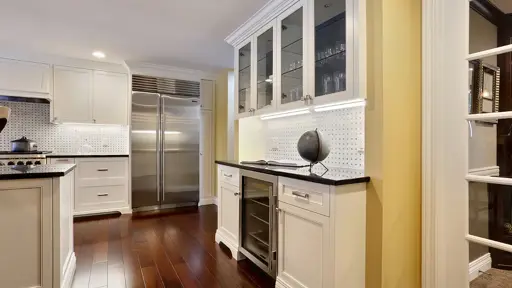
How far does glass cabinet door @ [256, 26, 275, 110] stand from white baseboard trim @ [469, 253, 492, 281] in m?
1.78

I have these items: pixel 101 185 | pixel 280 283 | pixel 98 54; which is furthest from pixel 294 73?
pixel 101 185

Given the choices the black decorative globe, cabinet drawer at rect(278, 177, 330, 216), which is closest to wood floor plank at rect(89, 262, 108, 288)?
cabinet drawer at rect(278, 177, 330, 216)

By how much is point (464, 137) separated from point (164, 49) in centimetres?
343

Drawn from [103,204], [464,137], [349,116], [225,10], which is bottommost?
Result: [103,204]

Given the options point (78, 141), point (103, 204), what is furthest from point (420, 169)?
point (78, 141)

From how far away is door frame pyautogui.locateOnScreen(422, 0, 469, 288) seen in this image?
1582 mm

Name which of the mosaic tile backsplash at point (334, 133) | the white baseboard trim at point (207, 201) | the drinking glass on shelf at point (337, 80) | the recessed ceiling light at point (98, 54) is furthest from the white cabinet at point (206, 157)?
the drinking glass on shelf at point (337, 80)

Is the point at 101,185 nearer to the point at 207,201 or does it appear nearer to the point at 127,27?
the point at 207,201

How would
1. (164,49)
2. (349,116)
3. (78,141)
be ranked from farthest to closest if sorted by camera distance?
(78,141), (164,49), (349,116)

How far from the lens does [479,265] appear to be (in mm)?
1567

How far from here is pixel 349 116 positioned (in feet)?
6.94

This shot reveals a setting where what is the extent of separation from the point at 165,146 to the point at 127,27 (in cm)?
199

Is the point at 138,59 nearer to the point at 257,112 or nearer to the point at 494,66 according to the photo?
the point at 257,112

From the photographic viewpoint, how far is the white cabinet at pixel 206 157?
480 centimetres
